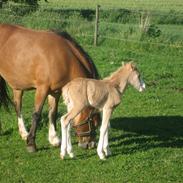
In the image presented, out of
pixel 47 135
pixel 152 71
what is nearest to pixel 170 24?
pixel 152 71

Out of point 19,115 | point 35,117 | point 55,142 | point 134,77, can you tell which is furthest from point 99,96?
point 19,115

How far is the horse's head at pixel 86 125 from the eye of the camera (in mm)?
7609

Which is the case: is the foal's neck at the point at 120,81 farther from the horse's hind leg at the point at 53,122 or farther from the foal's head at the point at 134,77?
the horse's hind leg at the point at 53,122

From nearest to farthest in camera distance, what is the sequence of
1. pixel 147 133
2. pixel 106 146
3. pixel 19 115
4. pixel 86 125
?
pixel 106 146 → pixel 86 125 → pixel 19 115 → pixel 147 133

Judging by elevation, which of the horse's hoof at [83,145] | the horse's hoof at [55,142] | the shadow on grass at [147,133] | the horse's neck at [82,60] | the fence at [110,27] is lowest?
the fence at [110,27]

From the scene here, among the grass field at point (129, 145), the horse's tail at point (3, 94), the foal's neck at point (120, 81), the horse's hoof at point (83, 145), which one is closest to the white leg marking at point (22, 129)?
the grass field at point (129, 145)

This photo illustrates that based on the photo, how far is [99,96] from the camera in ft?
23.7

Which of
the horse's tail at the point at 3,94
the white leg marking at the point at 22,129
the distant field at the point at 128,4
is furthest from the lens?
the distant field at the point at 128,4

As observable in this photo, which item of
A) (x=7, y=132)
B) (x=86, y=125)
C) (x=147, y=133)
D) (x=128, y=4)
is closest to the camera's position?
(x=86, y=125)

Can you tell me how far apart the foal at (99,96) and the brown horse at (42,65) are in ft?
1.18

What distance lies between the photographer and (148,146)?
8.26 meters

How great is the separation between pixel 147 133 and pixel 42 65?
2.58 m

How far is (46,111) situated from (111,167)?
369 centimetres

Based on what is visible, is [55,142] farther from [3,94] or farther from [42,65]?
[3,94]
